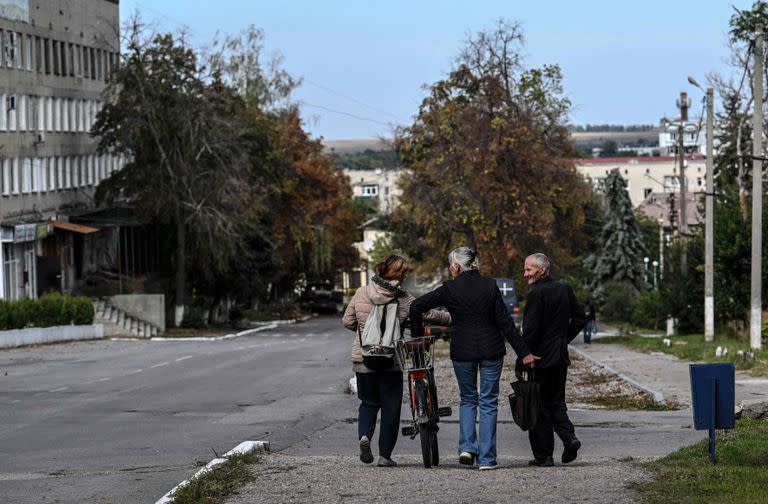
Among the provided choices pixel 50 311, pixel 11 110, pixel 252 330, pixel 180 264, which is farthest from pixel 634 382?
pixel 252 330

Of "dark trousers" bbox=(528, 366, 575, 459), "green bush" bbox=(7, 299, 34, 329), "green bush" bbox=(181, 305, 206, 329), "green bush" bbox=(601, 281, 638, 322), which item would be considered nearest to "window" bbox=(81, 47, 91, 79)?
"green bush" bbox=(181, 305, 206, 329)

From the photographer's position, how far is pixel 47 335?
50.6 meters

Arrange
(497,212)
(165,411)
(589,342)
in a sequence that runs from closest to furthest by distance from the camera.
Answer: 1. (165,411)
2. (589,342)
3. (497,212)

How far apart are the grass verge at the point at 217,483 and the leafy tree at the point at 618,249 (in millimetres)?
78175

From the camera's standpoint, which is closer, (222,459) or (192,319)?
(222,459)

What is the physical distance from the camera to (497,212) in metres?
60.7

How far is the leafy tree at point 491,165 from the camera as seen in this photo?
60.5m

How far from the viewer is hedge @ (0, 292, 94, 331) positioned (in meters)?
47.6

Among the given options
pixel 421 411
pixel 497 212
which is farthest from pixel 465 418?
pixel 497 212

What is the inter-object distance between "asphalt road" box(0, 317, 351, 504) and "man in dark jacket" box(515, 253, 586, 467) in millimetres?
3081

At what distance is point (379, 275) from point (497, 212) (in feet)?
155

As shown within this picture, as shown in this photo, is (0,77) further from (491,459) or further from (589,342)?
(491,459)

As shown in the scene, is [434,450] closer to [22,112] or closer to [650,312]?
[650,312]

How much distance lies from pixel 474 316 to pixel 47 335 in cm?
3914
